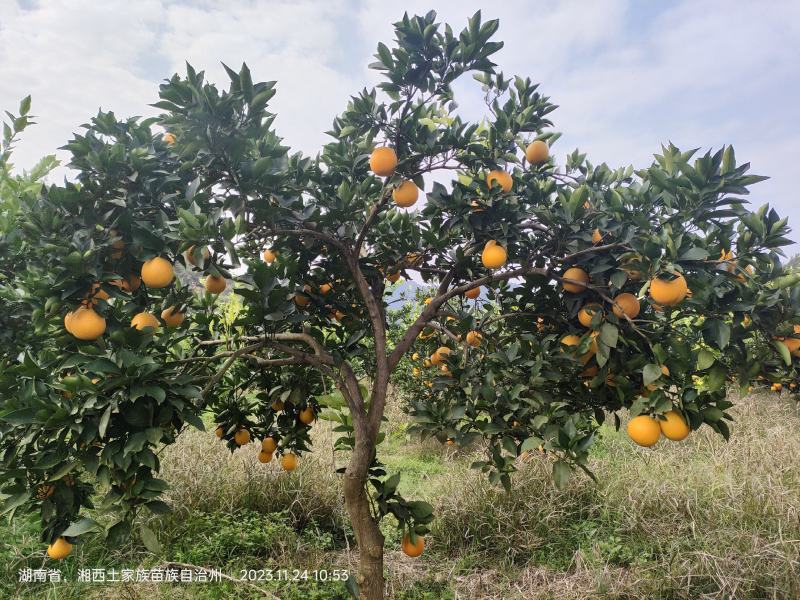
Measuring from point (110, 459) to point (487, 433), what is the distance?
1232mm

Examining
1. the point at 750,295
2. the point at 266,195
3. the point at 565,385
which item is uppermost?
the point at 266,195

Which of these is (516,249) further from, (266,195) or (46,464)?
(46,464)

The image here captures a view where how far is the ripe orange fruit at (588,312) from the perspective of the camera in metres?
1.88

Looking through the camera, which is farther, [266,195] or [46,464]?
[266,195]

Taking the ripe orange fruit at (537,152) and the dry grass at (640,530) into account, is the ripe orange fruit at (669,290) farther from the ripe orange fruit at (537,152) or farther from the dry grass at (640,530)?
the dry grass at (640,530)

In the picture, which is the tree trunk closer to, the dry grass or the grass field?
the grass field

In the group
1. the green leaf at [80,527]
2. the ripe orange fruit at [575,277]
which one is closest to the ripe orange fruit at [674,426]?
the ripe orange fruit at [575,277]

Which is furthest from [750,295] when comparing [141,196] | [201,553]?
[201,553]

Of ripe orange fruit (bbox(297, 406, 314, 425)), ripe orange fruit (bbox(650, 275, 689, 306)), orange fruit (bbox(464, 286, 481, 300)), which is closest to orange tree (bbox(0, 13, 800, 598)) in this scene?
ripe orange fruit (bbox(650, 275, 689, 306))

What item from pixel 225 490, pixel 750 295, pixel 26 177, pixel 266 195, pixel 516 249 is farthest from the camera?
pixel 225 490

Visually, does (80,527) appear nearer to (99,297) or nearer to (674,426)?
(99,297)

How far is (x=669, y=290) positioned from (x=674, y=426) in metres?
0.46

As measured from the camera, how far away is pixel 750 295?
1539mm

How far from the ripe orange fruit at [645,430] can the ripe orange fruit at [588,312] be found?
0.38m
